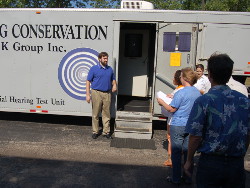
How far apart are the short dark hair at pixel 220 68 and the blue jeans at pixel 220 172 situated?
611 mm

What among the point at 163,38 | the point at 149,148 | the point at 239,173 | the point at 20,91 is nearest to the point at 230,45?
the point at 163,38

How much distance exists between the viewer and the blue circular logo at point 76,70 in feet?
20.4

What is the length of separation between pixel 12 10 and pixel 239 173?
19.9 ft

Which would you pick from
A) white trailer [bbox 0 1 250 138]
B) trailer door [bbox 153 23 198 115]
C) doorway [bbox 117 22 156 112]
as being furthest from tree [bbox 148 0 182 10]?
trailer door [bbox 153 23 198 115]

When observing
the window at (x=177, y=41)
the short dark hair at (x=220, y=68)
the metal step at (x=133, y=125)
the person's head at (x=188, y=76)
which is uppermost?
the window at (x=177, y=41)

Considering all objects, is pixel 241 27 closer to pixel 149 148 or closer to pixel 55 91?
pixel 149 148

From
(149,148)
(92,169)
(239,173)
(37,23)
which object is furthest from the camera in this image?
(37,23)

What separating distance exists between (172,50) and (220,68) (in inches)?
162

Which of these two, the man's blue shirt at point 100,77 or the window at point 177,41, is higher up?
the window at point 177,41

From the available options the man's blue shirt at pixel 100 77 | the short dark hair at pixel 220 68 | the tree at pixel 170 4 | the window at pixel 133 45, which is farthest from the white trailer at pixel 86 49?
the tree at pixel 170 4

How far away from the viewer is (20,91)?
256 inches

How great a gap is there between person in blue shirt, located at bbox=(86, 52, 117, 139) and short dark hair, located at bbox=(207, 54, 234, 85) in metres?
3.83

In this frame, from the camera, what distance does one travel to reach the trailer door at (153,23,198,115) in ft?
19.5

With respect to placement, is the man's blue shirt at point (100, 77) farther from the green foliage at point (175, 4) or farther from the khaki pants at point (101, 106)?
the green foliage at point (175, 4)
